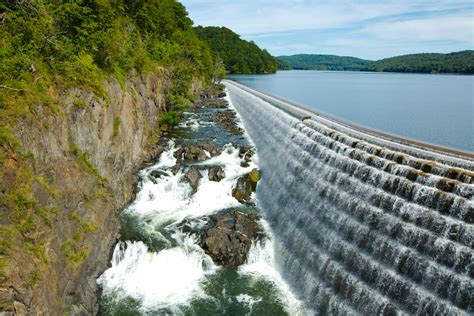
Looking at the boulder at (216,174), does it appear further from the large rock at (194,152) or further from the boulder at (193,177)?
the large rock at (194,152)

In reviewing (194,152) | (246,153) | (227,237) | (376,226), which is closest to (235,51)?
(246,153)

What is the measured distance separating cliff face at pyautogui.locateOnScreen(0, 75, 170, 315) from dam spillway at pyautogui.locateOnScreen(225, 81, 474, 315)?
398 inches

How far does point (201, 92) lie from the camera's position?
73.2m

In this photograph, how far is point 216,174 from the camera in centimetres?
2756

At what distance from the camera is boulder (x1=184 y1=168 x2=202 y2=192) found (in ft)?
86.7

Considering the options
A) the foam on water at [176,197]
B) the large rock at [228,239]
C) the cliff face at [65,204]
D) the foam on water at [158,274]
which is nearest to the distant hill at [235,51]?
the foam on water at [176,197]

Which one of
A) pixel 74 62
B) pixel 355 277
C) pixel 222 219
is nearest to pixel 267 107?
pixel 222 219

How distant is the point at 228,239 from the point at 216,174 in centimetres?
840

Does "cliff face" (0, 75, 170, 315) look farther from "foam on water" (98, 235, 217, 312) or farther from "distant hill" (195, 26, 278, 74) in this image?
"distant hill" (195, 26, 278, 74)

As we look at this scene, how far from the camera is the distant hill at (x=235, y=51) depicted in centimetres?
16388

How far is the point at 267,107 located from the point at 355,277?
27584 mm

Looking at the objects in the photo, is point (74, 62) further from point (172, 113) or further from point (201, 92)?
point (201, 92)

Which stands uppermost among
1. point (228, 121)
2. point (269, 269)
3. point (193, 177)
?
point (228, 121)

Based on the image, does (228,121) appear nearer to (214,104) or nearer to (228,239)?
(214,104)
